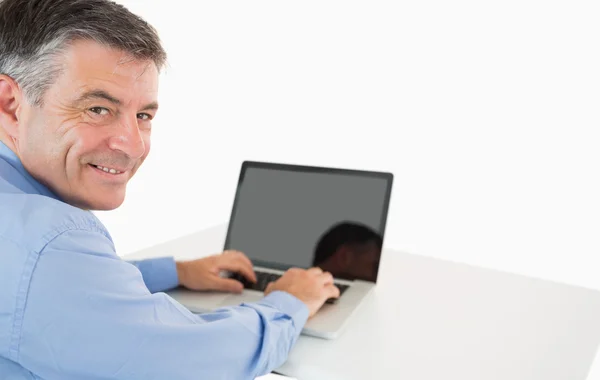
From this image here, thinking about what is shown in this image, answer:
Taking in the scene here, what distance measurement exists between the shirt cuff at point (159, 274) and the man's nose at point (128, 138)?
554 mm

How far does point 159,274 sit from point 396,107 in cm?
163

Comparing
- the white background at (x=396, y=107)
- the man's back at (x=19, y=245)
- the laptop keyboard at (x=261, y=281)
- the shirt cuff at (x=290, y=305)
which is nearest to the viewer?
the man's back at (x=19, y=245)

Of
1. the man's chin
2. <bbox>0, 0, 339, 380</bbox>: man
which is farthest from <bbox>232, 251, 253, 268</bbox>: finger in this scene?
the man's chin

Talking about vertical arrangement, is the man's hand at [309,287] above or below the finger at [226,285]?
above

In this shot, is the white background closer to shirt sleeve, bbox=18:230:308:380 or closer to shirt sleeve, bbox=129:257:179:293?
shirt sleeve, bbox=129:257:179:293

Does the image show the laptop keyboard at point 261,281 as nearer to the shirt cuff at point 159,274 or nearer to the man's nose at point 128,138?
the shirt cuff at point 159,274

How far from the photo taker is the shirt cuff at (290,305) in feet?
4.03

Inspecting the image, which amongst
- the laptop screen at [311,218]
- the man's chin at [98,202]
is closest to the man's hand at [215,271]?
the laptop screen at [311,218]

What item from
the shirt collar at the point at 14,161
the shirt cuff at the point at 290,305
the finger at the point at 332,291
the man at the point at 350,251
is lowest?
the shirt cuff at the point at 290,305

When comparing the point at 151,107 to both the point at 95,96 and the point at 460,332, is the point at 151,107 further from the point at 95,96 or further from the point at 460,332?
the point at 460,332

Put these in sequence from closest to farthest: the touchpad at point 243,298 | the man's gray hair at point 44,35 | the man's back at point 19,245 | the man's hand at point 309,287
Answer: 1. the man's back at point 19,245
2. the man's gray hair at point 44,35
3. the man's hand at point 309,287
4. the touchpad at point 243,298

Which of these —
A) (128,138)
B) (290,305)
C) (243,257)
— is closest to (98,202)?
(128,138)

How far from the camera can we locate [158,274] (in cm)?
154

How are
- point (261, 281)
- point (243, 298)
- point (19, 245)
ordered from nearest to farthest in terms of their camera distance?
point (19, 245)
point (243, 298)
point (261, 281)
